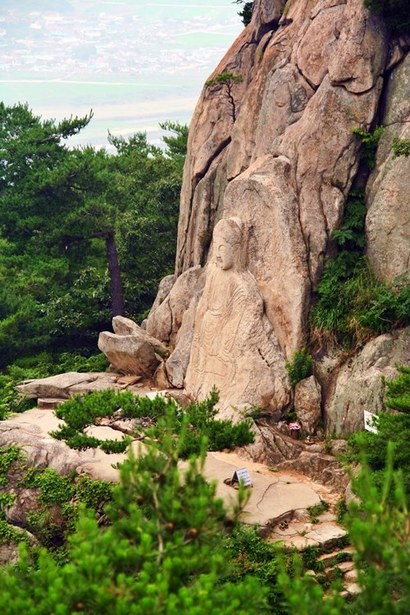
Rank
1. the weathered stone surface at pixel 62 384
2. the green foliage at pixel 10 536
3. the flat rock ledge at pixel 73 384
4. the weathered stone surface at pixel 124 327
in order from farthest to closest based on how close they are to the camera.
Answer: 1. the weathered stone surface at pixel 124 327
2. the weathered stone surface at pixel 62 384
3. the flat rock ledge at pixel 73 384
4. the green foliage at pixel 10 536

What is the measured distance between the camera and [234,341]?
20.3 metres

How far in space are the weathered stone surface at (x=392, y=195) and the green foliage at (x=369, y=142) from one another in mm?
107

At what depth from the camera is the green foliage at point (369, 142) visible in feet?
65.7

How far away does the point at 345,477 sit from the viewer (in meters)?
17.5

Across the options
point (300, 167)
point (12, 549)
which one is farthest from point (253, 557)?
point (300, 167)

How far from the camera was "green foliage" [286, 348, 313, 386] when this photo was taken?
1966cm

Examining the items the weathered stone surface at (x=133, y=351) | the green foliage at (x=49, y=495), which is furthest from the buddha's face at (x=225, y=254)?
the green foliage at (x=49, y=495)

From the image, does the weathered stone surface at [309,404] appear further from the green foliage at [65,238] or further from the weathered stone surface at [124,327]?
the green foliage at [65,238]

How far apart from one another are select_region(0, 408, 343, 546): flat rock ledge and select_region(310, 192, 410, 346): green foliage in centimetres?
288

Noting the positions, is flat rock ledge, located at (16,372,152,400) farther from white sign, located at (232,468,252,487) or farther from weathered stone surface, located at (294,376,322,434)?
white sign, located at (232,468,252,487)

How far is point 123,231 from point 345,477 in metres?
13.7

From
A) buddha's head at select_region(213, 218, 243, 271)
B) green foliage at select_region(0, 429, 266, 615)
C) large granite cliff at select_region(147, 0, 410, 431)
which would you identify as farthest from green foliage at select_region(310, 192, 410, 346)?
green foliage at select_region(0, 429, 266, 615)

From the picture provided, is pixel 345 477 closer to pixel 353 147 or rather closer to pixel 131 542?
pixel 353 147

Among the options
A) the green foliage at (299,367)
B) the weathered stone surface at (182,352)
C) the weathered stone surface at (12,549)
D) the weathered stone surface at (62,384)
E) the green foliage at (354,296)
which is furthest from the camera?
the weathered stone surface at (62,384)
